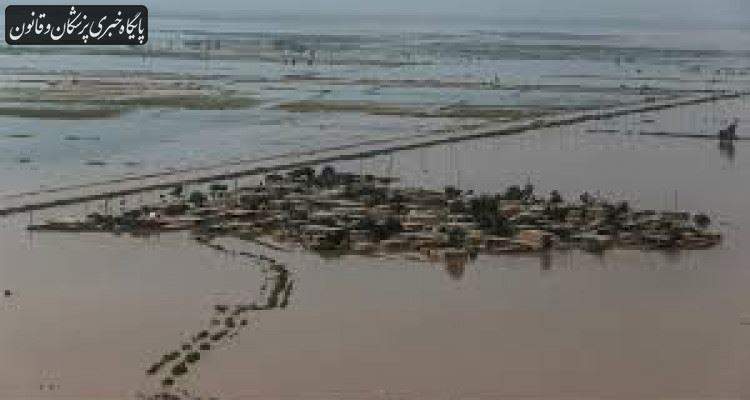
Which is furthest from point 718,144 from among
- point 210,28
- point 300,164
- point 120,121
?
point 210,28

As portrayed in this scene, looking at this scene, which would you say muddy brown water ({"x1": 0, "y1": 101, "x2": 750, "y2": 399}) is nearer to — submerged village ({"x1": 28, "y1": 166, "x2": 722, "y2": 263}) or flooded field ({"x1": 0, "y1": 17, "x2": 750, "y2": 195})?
submerged village ({"x1": 28, "y1": 166, "x2": 722, "y2": 263})

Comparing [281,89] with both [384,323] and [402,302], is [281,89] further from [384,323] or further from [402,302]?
[384,323]

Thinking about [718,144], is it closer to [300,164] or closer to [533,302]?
[300,164]

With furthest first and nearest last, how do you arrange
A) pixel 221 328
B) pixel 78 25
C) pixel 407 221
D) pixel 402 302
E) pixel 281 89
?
pixel 281 89
pixel 407 221
pixel 402 302
pixel 221 328
pixel 78 25

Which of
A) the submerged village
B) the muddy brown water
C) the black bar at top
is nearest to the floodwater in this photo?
the muddy brown water

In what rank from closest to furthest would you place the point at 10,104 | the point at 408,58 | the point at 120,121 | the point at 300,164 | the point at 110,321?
1. the point at 110,321
2. the point at 300,164
3. the point at 120,121
4. the point at 10,104
5. the point at 408,58

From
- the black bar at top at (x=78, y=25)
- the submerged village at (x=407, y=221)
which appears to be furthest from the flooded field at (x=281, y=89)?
the black bar at top at (x=78, y=25)

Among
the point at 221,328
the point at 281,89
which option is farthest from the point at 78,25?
the point at 281,89
